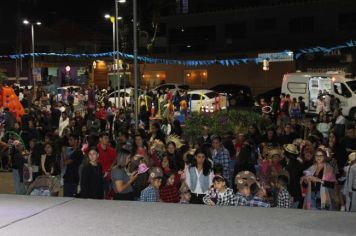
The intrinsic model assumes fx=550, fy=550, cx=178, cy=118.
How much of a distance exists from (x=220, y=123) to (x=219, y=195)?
7299mm

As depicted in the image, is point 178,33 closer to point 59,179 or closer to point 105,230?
point 59,179

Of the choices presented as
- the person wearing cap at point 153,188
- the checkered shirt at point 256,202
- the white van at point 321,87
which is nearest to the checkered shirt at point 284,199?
the checkered shirt at point 256,202

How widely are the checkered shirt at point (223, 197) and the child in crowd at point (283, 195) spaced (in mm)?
847

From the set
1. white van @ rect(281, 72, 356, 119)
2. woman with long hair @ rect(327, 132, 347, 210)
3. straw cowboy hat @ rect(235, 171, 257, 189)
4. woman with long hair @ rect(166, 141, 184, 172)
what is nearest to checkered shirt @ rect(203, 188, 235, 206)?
straw cowboy hat @ rect(235, 171, 257, 189)

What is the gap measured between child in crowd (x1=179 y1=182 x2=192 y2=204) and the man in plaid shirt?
4.76 ft

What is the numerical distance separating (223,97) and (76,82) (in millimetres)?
20632

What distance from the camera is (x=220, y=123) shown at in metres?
14.3

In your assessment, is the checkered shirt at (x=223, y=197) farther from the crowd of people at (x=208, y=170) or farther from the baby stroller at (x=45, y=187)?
the baby stroller at (x=45, y=187)

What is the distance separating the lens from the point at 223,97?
27.1m

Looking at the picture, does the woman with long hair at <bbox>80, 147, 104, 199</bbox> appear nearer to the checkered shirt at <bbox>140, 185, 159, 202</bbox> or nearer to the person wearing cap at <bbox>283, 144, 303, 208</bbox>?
the checkered shirt at <bbox>140, 185, 159, 202</bbox>

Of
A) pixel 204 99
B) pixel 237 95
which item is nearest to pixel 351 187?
pixel 204 99

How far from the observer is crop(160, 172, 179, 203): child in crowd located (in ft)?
25.7

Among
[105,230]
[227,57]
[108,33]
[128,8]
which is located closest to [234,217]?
[105,230]

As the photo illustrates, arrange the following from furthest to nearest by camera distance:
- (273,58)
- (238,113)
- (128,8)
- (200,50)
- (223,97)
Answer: (128,8) → (200,50) → (273,58) → (223,97) → (238,113)
